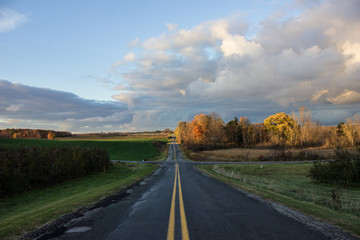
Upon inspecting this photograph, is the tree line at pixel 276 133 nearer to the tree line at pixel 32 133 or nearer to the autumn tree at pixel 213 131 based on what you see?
the autumn tree at pixel 213 131

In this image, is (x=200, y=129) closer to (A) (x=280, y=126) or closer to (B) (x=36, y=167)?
(A) (x=280, y=126)

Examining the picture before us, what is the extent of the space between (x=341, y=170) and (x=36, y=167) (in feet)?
92.9

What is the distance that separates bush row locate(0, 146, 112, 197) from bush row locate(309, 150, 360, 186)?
25.8m

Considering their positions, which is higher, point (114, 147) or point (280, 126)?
point (280, 126)

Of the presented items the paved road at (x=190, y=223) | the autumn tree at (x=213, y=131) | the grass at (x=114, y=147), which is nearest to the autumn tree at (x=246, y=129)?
the autumn tree at (x=213, y=131)

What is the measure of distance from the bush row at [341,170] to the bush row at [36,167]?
25791 mm

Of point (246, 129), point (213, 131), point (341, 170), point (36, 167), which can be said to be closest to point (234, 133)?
point (246, 129)

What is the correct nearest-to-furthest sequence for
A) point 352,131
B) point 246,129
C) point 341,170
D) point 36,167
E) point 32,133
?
1. point 36,167
2. point 341,170
3. point 352,131
4. point 246,129
5. point 32,133

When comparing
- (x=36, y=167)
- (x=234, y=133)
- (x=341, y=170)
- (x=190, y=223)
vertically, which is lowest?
(x=341, y=170)

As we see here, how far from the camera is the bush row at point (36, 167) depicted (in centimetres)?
1614

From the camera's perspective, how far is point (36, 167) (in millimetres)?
19484

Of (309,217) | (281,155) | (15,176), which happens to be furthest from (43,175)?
(281,155)

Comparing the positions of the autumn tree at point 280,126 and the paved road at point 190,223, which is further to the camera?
the autumn tree at point 280,126

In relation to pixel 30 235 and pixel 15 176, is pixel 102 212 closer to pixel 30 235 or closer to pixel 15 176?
pixel 30 235
